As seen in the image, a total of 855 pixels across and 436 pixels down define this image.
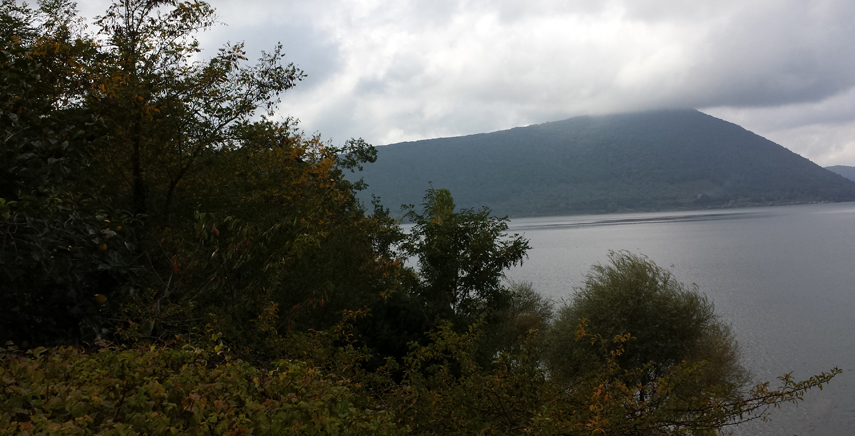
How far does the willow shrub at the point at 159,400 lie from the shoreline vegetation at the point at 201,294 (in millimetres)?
19

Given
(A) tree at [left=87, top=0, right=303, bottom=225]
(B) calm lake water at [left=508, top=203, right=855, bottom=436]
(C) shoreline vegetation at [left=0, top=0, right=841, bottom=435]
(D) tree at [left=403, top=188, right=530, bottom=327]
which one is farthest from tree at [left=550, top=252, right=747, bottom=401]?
(A) tree at [left=87, top=0, right=303, bottom=225]

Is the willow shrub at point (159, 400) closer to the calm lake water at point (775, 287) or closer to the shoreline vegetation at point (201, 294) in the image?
the shoreline vegetation at point (201, 294)

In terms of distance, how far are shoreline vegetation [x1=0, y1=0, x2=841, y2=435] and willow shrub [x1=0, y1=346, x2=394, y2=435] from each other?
19mm

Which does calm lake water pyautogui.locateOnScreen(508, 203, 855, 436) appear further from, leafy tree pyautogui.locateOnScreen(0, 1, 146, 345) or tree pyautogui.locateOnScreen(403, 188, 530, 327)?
leafy tree pyautogui.locateOnScreen(0, 1, 146, 345)

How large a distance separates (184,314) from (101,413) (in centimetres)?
566

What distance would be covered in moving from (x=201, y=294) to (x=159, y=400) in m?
6.92

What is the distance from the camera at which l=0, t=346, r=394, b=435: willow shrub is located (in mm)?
3314

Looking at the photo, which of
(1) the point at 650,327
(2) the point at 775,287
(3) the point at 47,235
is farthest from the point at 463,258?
(2) the point at 775,287

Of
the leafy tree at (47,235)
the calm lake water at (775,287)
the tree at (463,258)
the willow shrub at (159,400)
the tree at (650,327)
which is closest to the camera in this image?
the willow shrub at (159,400)

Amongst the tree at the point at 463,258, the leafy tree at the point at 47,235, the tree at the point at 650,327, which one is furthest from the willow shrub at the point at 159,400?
the tree at the point at 650,327

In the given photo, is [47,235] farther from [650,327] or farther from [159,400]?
[650,327]

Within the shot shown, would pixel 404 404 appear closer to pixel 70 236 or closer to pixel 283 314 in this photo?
pixel 70 236

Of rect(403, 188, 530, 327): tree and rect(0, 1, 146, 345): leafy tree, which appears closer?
rect(0, 1, 146, 345): leafy tree

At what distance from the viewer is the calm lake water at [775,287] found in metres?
35.2
